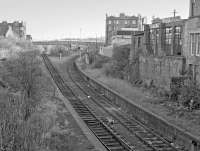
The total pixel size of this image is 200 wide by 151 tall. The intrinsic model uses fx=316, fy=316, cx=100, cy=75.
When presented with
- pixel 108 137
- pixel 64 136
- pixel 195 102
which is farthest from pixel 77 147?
pixel 195 102

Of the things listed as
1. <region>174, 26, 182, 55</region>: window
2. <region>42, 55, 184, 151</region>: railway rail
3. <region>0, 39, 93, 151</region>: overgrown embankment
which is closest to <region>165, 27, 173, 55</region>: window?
<region>174, 26, 182, 55</region>: window

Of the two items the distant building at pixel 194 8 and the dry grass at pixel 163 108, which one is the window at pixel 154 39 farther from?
the dry grass at pixel 163 108

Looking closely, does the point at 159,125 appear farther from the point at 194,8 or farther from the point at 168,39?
the point at 194,8

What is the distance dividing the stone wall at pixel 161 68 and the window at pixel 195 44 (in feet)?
4.25

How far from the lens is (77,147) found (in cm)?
1535

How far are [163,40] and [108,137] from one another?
1739 cm

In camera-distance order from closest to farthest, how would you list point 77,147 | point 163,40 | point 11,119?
point 11,119
point 77,147
point 163,40

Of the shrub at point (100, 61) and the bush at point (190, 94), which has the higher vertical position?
the shrub at point (100, 61)

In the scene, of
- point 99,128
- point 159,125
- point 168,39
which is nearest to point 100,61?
point 168,39

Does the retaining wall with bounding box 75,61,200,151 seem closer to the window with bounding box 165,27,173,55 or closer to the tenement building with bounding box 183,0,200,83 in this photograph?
the tenement building with bounding box 183,0,200,83

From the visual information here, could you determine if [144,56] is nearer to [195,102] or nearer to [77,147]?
[195,102]

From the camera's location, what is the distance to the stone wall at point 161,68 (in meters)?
27.3

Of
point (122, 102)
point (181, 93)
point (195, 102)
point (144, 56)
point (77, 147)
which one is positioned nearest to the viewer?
point (77, 147)

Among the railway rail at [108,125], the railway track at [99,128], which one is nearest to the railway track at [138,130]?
the railway rail at [108,125]
